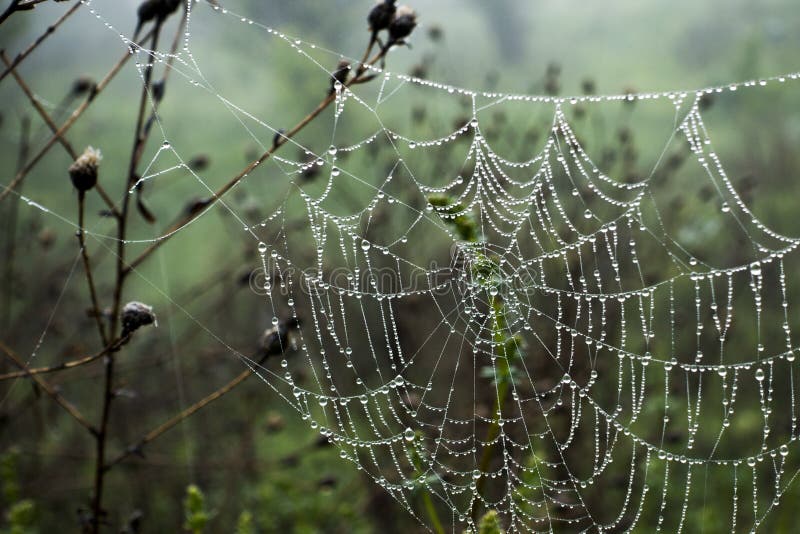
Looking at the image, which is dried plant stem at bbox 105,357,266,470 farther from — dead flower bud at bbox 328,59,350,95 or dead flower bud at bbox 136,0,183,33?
dead flower bud at bbox 136,0,183,33

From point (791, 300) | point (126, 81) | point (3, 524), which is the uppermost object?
point (126, 81)

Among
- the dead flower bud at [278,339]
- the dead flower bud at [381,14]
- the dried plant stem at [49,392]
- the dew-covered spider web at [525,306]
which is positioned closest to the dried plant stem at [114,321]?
the dried plant stem at [49,392]

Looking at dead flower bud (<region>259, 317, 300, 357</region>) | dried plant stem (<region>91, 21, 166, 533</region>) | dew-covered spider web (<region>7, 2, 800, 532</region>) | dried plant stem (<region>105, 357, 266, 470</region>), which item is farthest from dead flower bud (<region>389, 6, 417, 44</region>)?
dried plant stem (<region>105, 357, 266, 470</region>)

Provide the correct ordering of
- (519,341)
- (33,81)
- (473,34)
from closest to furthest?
(519,341), (33,81), (473,34)

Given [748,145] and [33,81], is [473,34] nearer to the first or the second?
[748,145]

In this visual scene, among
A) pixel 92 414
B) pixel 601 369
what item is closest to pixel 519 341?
pixel 601 369

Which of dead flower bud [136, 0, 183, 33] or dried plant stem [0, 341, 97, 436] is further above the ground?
dead flower bud [136, 0, 183, 33]
